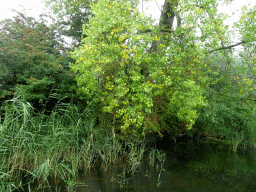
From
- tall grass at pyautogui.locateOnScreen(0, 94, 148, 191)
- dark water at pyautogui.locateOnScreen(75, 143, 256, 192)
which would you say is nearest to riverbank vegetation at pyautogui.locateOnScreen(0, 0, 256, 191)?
tall grass at pyautogui.locateOnScreen(0, 94, 148, 191)

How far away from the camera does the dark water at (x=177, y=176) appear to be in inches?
173

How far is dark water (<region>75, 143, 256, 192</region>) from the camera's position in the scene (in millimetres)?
4406

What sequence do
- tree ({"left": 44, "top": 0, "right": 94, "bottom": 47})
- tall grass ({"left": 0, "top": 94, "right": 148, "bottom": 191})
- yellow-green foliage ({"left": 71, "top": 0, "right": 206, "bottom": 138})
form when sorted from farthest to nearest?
tree ({"left": 44, "top": 0, "right": 94, "bottom": 47})
yellow-green foliage ({"left": 71, "top": 0, "right": 206, "bottom": 138})
tall grass ({"left": 0, "top": 94, "right": 148, "bottom": 191})

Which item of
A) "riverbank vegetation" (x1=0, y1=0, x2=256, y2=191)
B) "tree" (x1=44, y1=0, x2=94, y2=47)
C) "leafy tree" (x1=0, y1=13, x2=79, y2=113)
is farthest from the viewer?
"tree" (x1=44, y1=0, x2=94, y2=47)

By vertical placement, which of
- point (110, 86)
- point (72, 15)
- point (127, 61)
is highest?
point (72, 15)

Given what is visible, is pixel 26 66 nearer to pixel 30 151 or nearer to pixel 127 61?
pixel 127 61

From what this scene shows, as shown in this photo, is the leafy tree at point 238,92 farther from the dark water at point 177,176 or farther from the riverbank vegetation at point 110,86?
the dark water at point 177,176

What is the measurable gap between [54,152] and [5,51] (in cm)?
429

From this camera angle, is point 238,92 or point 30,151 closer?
point 30,151

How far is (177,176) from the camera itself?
511 centimetres

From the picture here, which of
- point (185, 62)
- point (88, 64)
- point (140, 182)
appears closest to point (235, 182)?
point (140, 182)

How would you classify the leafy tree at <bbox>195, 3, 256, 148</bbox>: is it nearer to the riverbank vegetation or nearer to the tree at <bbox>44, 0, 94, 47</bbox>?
the riverbank vegetation

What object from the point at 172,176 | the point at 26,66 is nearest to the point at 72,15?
the point at 26,66

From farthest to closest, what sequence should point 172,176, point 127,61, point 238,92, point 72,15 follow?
point 72,15, point 238,92, point 127,61, point 172,176
